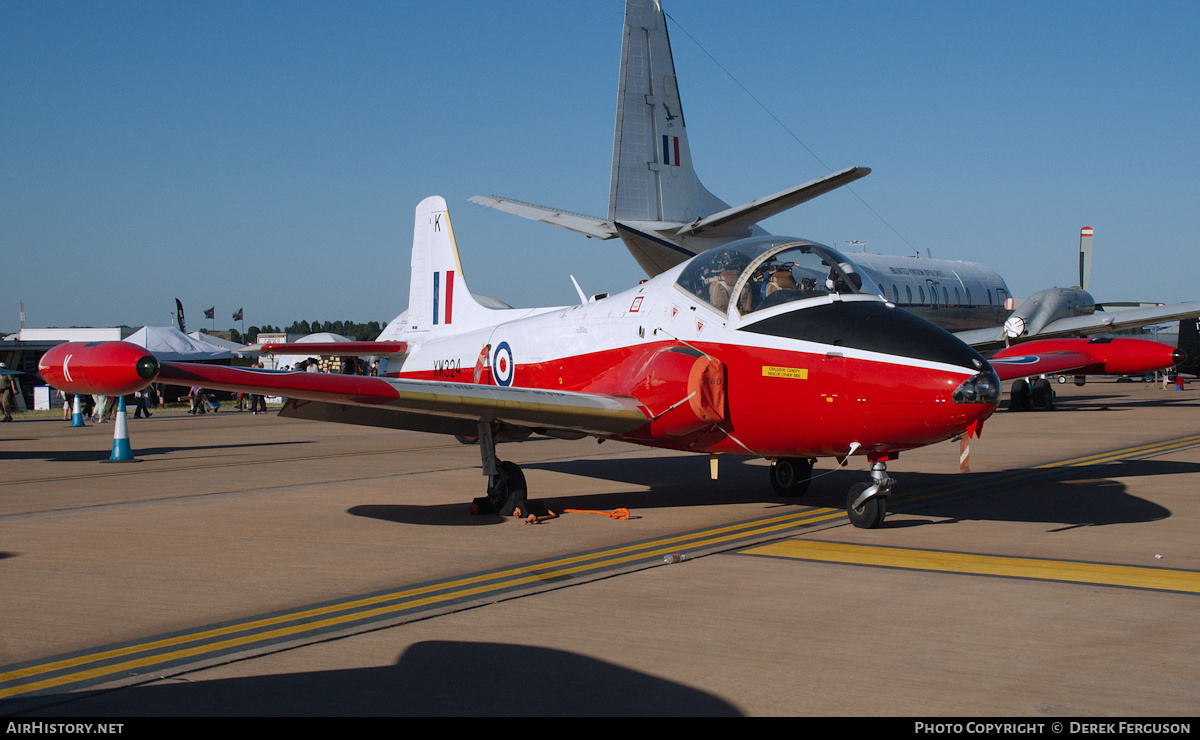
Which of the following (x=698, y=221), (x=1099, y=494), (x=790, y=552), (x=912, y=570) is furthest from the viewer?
(x=698, y=221)

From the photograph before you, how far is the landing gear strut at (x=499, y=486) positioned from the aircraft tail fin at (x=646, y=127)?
57.3 feet

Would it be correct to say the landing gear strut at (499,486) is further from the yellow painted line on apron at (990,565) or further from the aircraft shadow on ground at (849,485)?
the yellow painted line on apron at (990,565)

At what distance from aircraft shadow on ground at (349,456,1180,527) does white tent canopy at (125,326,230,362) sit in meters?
30.5

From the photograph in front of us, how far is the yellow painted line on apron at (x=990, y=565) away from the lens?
664 cm

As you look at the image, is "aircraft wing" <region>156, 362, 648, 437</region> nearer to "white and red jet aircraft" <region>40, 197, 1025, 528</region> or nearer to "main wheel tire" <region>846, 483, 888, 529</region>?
"white and red jet aircraft" <region>40, 197, 1025, 528</region>

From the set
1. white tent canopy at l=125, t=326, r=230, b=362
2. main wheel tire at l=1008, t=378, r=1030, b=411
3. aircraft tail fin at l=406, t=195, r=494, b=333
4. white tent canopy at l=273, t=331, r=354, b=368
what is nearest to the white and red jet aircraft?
aircraft tail fin at l=406, t=195, r=494, b=333

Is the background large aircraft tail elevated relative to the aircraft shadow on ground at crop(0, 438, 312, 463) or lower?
elevated

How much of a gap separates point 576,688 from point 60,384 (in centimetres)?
527

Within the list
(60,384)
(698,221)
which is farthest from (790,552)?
(698,221)

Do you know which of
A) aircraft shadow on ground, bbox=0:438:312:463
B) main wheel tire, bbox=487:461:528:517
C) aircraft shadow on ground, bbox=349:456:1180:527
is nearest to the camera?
aircraft shadow on ground, bbox=349:456:1180:527

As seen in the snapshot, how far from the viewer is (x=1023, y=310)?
30750 mm

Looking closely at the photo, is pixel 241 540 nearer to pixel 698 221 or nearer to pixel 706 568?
pixel 706 568

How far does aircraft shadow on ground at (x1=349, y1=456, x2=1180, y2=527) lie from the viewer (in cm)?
987

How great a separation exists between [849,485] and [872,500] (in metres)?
3.80
